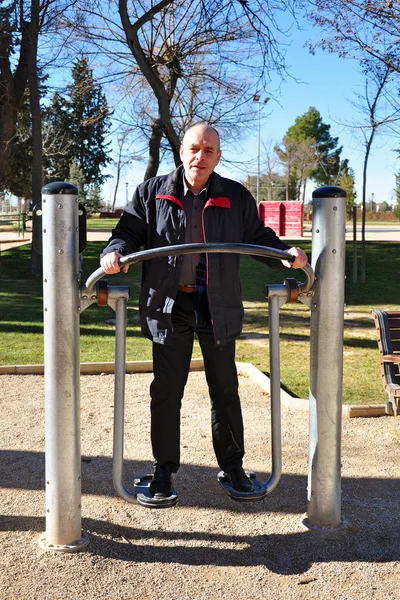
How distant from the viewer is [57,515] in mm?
3045

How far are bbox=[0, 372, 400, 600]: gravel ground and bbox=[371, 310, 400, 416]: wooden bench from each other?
252mm

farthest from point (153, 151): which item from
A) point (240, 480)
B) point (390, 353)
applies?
point (240, 480)

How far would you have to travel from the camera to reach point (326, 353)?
10.4ft

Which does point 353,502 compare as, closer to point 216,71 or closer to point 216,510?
point 216,510

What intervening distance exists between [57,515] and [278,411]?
3.41 feet

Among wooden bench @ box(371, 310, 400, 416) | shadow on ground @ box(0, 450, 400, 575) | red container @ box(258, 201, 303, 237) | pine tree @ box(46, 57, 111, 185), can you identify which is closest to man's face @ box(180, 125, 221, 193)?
shadow on ground @ box(0, 450, 400, 575)

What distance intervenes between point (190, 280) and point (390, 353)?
8.03 feet

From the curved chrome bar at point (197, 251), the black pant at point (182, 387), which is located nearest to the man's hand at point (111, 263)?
the curved chrome bar at point (197, 251)

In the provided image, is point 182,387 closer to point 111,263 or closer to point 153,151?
point 111,263

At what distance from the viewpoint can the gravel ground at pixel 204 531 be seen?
2.78 m

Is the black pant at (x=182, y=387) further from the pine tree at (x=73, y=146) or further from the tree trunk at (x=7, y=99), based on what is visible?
the pine tree at (x=73, y=146)

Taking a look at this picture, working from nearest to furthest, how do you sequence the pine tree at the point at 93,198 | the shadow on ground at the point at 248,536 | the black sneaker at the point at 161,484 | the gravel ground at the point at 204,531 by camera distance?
the gravel ground at the point at 204,531, the shadow on ground at the point at 248,536, the black sneaker at the point at 161,484, the pine tree at the point at 93,198

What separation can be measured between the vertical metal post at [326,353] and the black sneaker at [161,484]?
0.65 metres

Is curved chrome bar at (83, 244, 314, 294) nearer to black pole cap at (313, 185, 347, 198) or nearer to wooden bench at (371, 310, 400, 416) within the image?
black pole cap at (313, 185, 347, 198)
